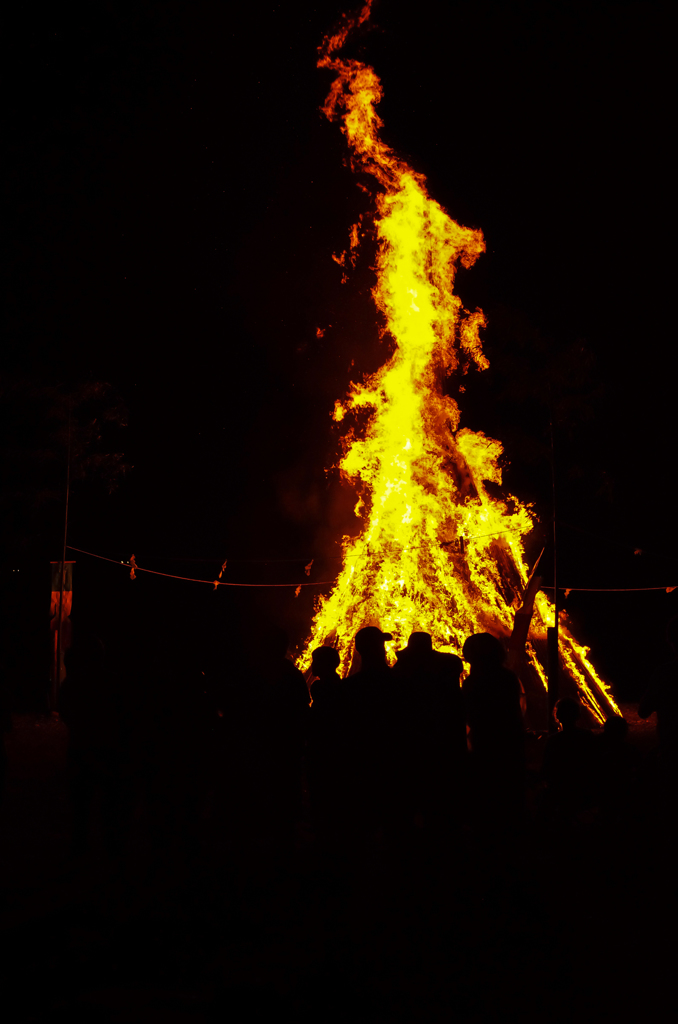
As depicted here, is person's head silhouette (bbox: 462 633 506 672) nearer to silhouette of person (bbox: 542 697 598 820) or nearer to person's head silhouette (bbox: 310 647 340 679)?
person's head silhouette (bbox: 310 647 340 679)

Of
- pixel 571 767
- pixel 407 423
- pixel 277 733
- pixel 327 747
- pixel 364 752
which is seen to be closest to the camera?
pixel 364 752

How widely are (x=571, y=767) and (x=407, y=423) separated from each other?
7434 mm

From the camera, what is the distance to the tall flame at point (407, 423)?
12836 millimetres

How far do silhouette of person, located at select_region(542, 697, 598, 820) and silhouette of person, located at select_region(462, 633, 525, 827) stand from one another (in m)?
0.96

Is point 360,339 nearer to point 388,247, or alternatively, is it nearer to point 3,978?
point 388,247

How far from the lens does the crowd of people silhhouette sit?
17.7 feet

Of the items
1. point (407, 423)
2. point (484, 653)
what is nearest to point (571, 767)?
point (484, 653)

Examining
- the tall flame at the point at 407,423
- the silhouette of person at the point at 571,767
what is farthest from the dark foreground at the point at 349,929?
the tall flame at the point at 407,423

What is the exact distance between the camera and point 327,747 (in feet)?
18.0

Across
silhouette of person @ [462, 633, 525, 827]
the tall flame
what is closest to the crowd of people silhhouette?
silhouette of person @ [462, 633, 525, 827]

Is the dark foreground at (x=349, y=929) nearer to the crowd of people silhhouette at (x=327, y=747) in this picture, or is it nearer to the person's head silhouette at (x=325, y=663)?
the crowd of people silhhouette at (x=327, y=747)

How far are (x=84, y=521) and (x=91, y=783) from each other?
19.0m

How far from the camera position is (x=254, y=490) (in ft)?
87.6

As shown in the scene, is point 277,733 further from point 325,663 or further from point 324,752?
point 325,663
